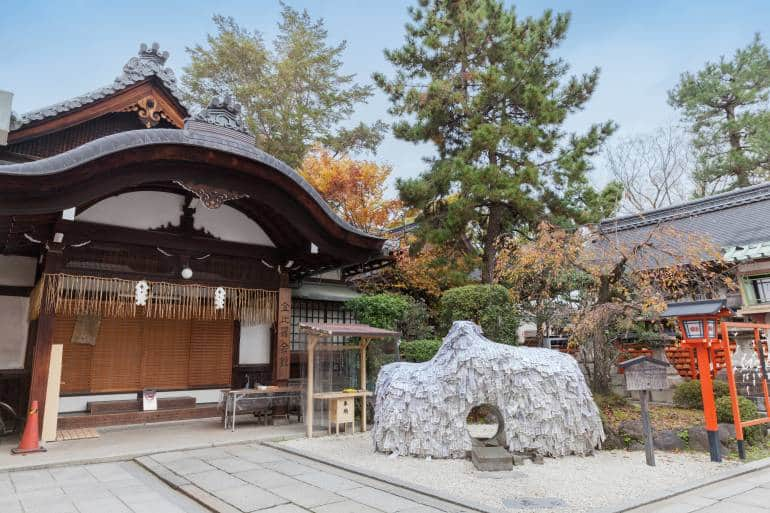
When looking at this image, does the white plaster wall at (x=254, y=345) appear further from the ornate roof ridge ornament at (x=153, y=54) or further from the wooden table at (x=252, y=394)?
the ornate roof ridge ornament at (x=153, y=54)

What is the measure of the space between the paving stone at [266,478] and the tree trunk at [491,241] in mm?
7933

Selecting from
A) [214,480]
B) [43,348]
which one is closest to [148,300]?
[43,348]

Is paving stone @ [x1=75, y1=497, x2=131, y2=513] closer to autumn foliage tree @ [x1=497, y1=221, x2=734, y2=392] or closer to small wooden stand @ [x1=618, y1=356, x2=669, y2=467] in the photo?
small wooden stand @ [x1=618, y1=356, x2=669, y2=467]

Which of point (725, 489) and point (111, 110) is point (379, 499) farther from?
point (111, 110)

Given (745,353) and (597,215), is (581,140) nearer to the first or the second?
(597,215)

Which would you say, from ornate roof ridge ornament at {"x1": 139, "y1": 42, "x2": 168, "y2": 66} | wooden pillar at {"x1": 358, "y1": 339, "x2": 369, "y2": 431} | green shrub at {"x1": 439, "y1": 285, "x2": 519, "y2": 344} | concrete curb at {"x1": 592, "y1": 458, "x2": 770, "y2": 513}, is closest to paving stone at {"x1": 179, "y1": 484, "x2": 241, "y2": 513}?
concrete curb at {"x1": 592, "y1": 458, "x2": 770, "y2": 513}

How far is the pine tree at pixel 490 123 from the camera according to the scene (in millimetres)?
11602

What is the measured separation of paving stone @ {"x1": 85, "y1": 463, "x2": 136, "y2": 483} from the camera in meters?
6.19

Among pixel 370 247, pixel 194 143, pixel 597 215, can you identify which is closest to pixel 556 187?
pixel 597 215

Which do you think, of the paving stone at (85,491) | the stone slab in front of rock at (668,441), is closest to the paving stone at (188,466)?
the paving stone at (85,491)

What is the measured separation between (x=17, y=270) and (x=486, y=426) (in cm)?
1010

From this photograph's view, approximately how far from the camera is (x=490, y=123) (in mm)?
12211

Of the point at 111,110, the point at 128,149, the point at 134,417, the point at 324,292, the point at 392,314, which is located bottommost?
the point at 134,417

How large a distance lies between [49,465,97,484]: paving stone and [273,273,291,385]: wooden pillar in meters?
4.56
